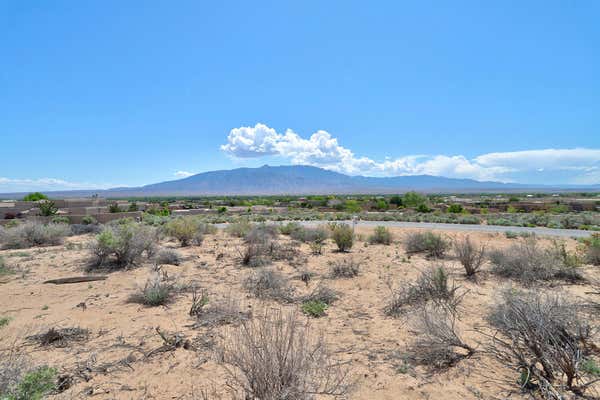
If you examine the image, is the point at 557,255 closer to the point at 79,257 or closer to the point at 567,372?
the point at 567,372

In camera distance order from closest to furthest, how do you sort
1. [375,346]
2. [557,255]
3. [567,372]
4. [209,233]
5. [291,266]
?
[567,372] → [375,346] → [557,255] → [291,266] → [209,233]

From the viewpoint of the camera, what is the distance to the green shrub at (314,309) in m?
6.00

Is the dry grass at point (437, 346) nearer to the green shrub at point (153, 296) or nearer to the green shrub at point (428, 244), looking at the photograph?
the green shrub at point (153, 296)

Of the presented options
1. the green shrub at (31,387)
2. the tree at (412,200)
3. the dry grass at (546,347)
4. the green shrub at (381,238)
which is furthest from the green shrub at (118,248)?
the tree at (412,200)

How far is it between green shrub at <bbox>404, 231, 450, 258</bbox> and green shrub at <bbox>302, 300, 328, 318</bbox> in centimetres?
775

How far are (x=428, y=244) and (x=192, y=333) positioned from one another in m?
10.6

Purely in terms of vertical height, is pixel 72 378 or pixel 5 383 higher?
pixel 5 383

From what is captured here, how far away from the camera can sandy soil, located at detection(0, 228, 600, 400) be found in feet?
12.2

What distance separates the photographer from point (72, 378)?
3.82 meters

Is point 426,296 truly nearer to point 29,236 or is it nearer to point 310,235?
point 310,235

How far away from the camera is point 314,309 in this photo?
6059mm

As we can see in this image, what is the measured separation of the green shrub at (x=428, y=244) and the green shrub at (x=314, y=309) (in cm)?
775

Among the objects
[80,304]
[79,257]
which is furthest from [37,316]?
[79,257]

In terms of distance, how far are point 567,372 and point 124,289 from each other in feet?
28.7
